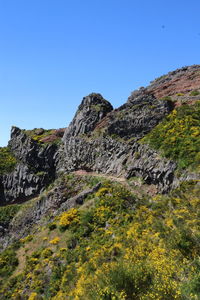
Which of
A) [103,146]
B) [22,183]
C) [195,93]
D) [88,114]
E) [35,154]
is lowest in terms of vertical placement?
[22,183]

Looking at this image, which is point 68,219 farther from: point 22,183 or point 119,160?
point 22,183

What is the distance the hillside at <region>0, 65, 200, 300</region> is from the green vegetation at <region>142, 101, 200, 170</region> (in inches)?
7.5

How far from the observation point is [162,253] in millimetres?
17438

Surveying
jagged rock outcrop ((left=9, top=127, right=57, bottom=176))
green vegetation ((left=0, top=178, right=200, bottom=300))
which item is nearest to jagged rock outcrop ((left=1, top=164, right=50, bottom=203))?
jagged rock outcrop ((left=9, top=127, right=57, bottom=176))

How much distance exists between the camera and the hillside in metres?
16.5

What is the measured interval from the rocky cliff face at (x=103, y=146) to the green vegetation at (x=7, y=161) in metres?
1.60

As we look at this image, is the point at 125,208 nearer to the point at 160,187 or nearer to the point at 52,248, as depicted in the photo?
the point at 160,187

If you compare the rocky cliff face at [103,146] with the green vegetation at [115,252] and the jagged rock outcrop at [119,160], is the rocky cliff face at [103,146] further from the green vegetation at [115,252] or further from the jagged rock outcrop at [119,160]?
the green vegetation at [115,252]

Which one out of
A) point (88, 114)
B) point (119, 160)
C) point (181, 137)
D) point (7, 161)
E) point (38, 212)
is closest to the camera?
point (181, 137)

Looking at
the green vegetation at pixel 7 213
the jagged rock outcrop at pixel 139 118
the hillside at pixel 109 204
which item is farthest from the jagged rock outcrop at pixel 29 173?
the jagged rock outcrop at pixel 139 118

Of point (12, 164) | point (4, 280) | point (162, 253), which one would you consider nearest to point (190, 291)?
point (162, 253)

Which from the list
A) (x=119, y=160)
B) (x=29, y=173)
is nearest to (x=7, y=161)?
(x=29, y=173)

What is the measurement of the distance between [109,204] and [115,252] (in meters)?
11.6

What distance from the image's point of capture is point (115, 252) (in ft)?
80.7
